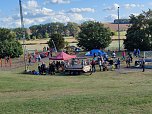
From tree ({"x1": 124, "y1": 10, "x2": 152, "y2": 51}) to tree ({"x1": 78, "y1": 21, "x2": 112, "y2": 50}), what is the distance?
4281 mm

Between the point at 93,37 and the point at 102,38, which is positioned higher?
the point at 93,37

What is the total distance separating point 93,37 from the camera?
63781 millimetres

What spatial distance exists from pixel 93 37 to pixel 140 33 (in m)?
8.50

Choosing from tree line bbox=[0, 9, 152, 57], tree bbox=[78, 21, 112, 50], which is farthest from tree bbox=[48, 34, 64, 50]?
tree bbox=[78, 21, 112, 50]

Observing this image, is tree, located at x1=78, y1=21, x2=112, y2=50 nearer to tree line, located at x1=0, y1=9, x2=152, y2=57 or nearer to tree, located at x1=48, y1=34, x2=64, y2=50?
tree line, located at x1=0, y1=9, x2=152, y2=57

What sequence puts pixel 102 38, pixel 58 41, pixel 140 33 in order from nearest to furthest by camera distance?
pixel 140 33 < pixel 102 38 < pixel 58 41

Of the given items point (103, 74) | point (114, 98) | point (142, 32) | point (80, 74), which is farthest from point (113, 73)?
point (142, 32)

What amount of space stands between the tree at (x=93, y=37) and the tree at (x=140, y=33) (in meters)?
4.28

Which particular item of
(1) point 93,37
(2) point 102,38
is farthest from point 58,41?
(2) point 102,38

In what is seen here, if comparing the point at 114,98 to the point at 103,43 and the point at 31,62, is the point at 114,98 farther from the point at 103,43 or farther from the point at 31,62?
the point at 103,43

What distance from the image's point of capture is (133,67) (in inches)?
1543

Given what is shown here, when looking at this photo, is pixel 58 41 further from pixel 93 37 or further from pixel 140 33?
pixel 140 33

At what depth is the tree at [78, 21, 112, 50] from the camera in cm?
6384

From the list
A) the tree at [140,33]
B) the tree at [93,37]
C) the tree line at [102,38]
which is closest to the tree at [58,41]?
the tree line at [102,38]
